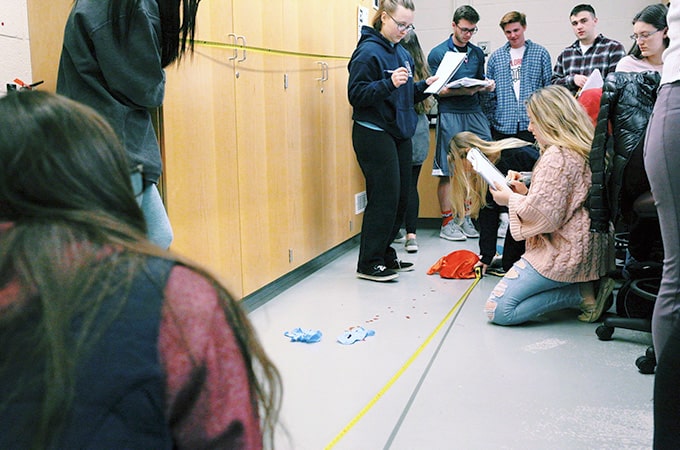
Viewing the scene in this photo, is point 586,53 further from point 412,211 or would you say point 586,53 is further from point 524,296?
point 524,296

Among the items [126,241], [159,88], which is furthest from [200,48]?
[126,241]

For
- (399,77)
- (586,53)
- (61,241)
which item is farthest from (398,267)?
(61,241)

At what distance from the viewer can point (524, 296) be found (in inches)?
106

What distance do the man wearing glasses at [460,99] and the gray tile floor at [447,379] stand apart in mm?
1589

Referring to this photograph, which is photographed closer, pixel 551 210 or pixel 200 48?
pixel 200 48

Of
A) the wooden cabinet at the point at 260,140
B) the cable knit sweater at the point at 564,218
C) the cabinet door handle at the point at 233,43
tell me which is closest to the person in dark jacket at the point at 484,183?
the cable knit sweater at the point at 564,218

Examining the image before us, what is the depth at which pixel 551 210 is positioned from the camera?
8.68 ft

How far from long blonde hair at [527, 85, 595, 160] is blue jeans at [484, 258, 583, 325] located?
0.52 meters

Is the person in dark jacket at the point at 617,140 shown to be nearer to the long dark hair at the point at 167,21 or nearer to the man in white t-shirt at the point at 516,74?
the long dark hair at the point at 167,21

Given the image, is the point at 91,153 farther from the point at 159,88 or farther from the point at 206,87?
the point at 206,87

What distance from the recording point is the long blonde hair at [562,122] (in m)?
2.70

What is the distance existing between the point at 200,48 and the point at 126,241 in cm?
203

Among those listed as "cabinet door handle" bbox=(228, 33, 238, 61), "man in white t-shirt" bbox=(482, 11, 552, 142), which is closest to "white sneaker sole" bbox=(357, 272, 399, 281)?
"cabinet door handle" bbox=(228, 33, 238, 61)

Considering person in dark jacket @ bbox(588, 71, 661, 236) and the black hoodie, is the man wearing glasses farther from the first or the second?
person in dark jacket @ bbox(588, 71, 661, 236)
